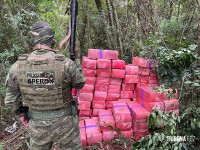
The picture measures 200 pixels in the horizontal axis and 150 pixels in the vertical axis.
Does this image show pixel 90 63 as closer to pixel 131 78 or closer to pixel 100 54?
pixel 100 54

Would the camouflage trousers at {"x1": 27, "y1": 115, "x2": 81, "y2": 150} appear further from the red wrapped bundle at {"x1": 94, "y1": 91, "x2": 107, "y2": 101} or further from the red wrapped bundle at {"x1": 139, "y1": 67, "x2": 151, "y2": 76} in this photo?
the red wrapped bundle at {"x1": 139, "y1": 67, "x2": 151, "y2": 76}

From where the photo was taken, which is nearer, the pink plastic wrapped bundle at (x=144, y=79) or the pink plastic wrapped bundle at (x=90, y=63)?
the pink plastic wrapped bundle at (x=90, y=63)

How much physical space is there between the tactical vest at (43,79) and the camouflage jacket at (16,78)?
0.06 meters

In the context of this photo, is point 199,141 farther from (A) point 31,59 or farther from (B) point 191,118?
(A) point 31,59

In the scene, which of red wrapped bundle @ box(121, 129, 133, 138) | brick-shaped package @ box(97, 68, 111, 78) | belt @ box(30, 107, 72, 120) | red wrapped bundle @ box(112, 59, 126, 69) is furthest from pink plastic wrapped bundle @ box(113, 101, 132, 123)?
belt @ box(30, 107, 72, 120)

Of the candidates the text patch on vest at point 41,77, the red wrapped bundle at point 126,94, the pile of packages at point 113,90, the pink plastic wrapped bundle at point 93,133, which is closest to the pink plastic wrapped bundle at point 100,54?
the pile of packages at point 113,90

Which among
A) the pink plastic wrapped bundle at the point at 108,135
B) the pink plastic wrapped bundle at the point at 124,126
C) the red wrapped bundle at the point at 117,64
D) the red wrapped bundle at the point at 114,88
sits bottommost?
the pink plastic wrapped bundle at the point at 108,135

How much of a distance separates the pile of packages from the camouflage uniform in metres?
1.29

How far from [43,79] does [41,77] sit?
0.03 metres

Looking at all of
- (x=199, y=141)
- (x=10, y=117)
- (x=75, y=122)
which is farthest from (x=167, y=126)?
(x=10, y=117)

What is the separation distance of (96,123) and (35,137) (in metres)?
1.55

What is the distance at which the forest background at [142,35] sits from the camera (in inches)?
135

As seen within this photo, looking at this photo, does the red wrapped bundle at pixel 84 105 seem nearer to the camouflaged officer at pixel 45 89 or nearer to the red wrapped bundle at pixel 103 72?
the red wrapped bundle at pixel 103 72

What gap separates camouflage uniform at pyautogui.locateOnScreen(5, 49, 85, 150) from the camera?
2.42 meters
